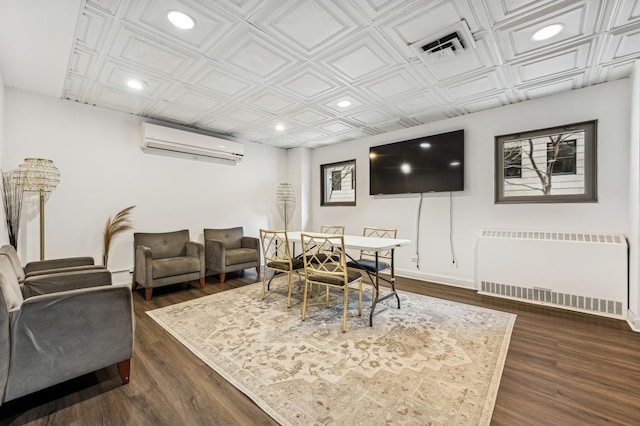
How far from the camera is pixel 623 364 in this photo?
2008 mm

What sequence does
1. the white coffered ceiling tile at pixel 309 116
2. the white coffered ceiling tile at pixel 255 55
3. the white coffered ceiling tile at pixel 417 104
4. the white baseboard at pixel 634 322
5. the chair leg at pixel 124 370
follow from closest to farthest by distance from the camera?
the chair leg at pixel 124 370 → the white coffered ceiling tile at pixel 255 55 → the white baseboard at pixel 634 322 → the white coffered ceiling tile at pixel 417 104 → the white coffered ceiling tile at pixel 309 116

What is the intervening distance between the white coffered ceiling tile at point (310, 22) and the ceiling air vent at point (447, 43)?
61cm

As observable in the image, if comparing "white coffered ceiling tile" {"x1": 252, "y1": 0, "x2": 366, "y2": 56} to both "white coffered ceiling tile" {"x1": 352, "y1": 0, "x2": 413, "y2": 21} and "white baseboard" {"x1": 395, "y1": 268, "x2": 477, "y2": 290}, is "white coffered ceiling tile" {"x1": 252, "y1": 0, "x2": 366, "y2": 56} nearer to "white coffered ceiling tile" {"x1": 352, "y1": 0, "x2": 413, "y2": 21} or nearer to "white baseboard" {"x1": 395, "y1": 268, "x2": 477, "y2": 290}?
"white coffered ceiling tile" {"x1": 352, "y1": 0, "x2": 413, "y2": 21}

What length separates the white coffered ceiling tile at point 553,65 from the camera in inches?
96.0

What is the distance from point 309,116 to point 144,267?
9.96ft

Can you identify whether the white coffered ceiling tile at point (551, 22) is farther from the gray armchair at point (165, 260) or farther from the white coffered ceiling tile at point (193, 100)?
the gray armchair at point (165, 260)

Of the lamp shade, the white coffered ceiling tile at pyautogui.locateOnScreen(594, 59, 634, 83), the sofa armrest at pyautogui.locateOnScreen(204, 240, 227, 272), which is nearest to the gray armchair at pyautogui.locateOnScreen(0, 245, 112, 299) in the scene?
the lamp shade

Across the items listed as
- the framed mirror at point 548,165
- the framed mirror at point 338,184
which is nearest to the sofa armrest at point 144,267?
the framed mirror at point 338,184

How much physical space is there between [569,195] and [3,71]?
6.39 m

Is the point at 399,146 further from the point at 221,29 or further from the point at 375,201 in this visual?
the point at 221,29

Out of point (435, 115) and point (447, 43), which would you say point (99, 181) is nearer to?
point (447, 43)

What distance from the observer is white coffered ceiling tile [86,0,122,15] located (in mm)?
1835

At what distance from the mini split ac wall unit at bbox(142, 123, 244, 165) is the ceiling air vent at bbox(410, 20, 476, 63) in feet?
11.7

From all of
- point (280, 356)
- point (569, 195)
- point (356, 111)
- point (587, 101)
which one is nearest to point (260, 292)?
point (280, 356)
